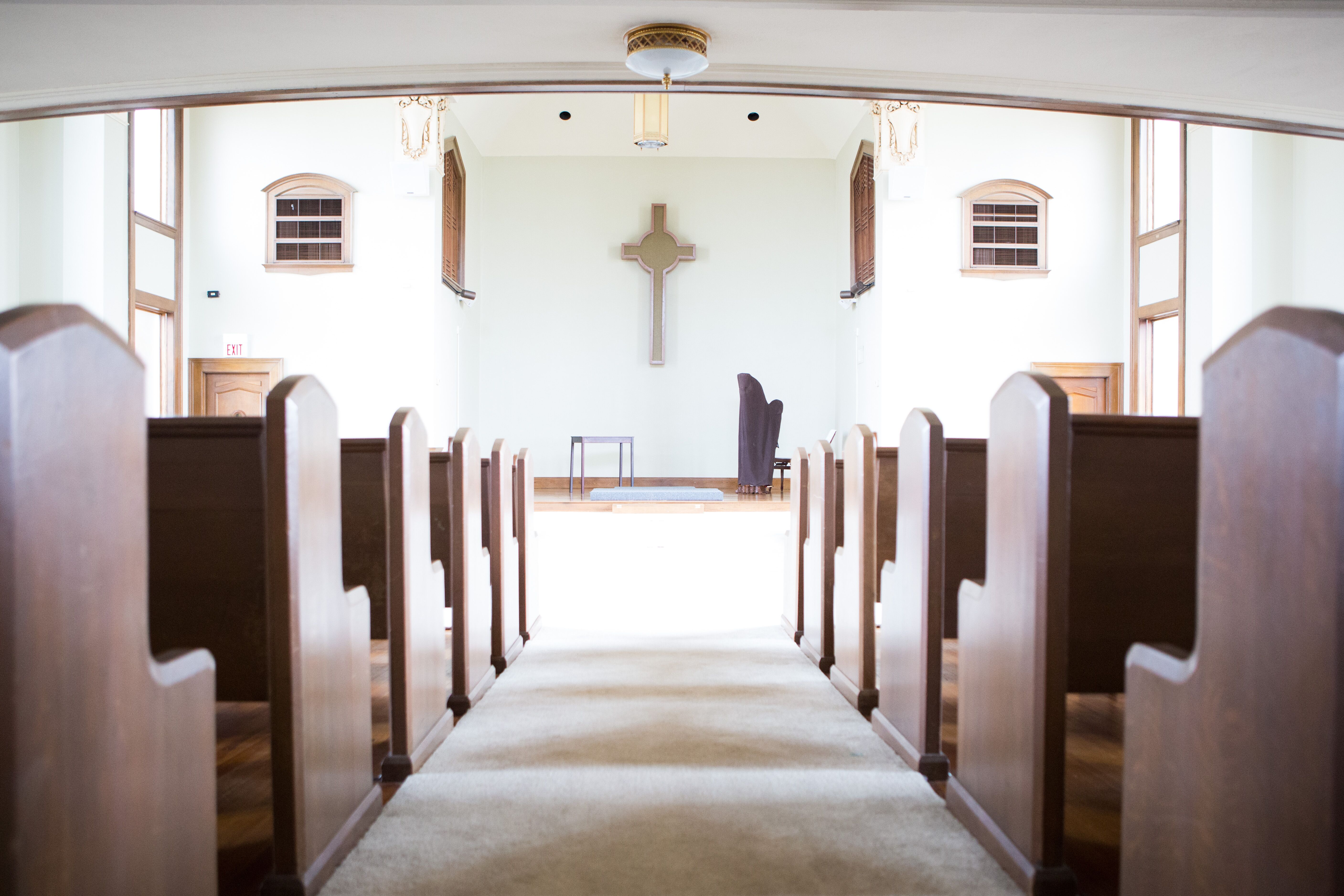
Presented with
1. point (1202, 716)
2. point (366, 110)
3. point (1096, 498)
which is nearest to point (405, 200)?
point (366, 110)

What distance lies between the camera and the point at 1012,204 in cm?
836

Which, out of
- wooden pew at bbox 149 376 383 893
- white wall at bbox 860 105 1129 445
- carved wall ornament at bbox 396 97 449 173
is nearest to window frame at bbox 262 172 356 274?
carved wall ornament at bbox 396 97 449 173

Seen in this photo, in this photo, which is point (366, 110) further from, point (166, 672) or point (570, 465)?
point (166, 672)

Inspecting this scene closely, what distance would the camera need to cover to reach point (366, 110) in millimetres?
8367

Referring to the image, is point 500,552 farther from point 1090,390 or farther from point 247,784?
point 1090,390

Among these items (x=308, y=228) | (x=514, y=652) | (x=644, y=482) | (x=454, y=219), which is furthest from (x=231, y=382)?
(x=514, y=652)

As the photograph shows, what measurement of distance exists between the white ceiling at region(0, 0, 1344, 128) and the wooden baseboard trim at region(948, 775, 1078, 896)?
2245 mm

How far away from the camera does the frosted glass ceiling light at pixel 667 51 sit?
2.95 m

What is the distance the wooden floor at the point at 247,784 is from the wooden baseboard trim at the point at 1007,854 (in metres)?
1.07

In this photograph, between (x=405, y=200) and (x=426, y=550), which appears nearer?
(x=426, y=550)

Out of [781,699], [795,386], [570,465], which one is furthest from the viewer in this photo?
[795,386]

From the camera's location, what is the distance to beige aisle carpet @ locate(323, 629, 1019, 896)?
143 cm

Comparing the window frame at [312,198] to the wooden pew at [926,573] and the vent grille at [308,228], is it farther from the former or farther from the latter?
the wooden pew at [926,573]

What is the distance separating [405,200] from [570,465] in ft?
10.3
